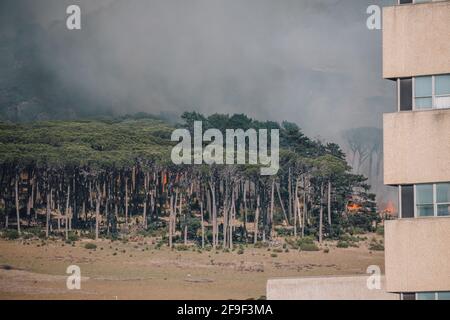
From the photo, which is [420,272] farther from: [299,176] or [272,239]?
[299,176]

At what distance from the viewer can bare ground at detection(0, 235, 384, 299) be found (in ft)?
289

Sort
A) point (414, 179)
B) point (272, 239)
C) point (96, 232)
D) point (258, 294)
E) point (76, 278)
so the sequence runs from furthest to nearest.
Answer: point (272, 239) → point (96, 232) → point (76, 278) → point (258, 294) → point (414, 179)

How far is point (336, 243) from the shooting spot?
119 metres

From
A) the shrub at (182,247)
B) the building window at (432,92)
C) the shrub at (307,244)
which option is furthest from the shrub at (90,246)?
the building window at (432,92)

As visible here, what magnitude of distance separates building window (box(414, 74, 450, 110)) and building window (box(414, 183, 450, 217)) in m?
2.62

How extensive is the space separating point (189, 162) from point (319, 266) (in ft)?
113

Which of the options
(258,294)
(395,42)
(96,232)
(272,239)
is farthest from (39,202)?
(395,42)

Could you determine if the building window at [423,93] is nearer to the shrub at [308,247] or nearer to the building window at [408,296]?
the building window at [408,296]

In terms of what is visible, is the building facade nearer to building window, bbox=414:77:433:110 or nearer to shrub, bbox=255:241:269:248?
building window, bbox=414:77:433:110

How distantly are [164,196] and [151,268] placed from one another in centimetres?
3936

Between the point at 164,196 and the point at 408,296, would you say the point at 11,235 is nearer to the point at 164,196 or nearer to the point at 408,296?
the point at 164,196

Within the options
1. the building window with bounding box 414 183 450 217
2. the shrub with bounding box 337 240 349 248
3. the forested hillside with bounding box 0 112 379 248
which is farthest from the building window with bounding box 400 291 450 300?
the shrub with bounding box 337 240 349 248

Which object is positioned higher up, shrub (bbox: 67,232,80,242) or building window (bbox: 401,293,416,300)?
building window (bbox: 401,293,416,300)

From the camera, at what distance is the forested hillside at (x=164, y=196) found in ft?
398
